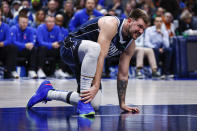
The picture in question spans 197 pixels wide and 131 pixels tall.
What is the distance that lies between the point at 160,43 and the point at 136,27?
711 centimetres

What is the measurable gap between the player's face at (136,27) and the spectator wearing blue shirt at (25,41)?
6159mm

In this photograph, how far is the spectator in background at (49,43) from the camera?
1038 cm

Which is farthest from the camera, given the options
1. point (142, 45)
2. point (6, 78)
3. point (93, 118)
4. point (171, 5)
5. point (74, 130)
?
point (171, 5)

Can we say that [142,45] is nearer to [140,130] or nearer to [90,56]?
[90,56]

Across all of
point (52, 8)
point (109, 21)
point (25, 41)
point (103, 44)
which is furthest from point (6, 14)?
point (103, 44)

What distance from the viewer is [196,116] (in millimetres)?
4141

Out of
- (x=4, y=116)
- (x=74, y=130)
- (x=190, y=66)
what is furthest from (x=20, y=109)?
(x=190, y=66)

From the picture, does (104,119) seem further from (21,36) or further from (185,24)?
(185,24)

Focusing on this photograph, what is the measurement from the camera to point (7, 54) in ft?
33.0

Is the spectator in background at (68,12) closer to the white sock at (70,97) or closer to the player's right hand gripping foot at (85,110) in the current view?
the white sock at (70,97)

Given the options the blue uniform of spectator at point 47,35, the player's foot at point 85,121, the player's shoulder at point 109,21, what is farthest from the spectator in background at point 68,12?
the player's foot at point 85,121

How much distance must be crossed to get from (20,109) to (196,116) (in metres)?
1.67

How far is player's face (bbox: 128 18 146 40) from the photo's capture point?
418 centimetres

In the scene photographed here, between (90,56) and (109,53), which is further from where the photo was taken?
(109,53)
